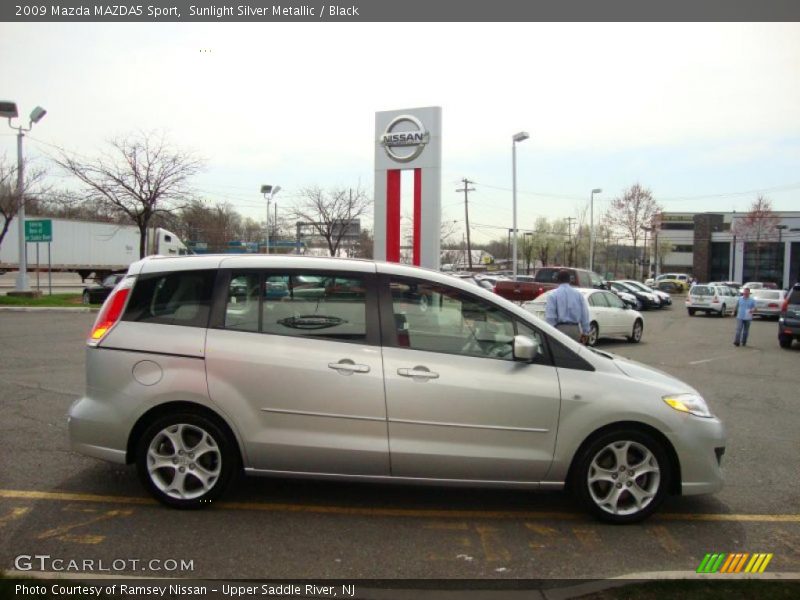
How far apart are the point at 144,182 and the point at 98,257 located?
15925 mm

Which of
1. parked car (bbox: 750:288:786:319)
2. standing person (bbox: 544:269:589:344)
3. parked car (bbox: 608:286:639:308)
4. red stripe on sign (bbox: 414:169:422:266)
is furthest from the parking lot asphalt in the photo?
parked car (bbox: 608:286:639:308)

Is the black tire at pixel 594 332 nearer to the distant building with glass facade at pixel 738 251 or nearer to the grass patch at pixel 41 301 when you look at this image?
the grass patch at pixel 41 301

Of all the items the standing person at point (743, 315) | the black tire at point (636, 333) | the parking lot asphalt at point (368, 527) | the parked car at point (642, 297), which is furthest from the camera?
the parked car at point (642, 297)

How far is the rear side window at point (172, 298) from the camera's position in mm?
4324

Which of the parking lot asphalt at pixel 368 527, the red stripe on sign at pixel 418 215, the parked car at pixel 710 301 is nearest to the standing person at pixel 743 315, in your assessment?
the red stripe on sign at pixel 418 215

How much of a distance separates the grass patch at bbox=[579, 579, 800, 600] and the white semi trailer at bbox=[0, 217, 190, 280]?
3447cm

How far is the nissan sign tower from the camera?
13.4 metres

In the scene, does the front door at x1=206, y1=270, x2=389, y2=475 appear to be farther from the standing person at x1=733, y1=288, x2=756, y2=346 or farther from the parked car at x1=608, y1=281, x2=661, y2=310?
the parked car at x1=608, y1=281, x2=661, y2=310

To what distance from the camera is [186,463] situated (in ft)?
13.7

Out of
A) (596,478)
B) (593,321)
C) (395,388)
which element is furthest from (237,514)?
(593,321)

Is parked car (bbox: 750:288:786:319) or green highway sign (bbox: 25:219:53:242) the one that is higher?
green highway sign (bbox: 25:219:53:242)

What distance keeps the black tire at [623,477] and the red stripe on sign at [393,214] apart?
9.90 metres

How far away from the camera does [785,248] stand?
65312 millimetres

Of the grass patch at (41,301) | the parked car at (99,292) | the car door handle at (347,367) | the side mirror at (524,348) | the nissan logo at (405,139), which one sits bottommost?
the grass patch at (41,301)
